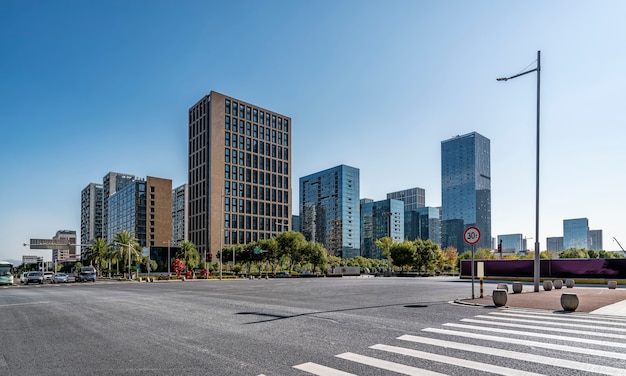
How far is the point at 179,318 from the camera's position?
12.6 metres

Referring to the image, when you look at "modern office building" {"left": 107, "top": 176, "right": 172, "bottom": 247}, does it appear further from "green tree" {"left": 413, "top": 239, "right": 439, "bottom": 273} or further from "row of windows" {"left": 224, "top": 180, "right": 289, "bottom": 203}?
"green tree" {"left": 413, "top": 239, "right": 439, "bottom": 273}

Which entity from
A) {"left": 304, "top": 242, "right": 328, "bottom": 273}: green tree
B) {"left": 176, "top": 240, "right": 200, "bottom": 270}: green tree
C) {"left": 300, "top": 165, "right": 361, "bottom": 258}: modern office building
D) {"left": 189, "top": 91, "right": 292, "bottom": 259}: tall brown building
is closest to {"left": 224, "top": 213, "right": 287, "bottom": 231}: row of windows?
{"left": 189, "top": 91, "right": 292, "bottom": 259}: tall brown building

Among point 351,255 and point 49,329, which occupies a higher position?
point 49,329

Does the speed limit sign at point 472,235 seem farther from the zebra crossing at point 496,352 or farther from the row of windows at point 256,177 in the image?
the row of windows at point 256,177

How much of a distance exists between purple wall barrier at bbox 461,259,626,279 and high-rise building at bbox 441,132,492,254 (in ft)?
499

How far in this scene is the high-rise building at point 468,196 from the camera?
7441 inches

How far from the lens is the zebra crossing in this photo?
6.39m

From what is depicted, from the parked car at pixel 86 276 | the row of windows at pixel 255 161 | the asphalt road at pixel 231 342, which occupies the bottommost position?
the parked car at pixel 86 276

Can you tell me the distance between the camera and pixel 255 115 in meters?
128

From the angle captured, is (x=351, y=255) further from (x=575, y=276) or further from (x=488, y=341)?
(x=488, y=341)

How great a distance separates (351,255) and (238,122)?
3737 inches

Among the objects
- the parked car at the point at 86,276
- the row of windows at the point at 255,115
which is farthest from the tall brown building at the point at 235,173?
the parked car at the point at 86,276

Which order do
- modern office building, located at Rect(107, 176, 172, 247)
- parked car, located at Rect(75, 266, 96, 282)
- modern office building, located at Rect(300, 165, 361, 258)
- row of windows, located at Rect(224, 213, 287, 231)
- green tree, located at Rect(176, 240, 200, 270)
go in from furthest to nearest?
modern office building, located at Rect(300, 165, 361, 258)
modern office building, located at Rect(107, 176, 172, 247)
row of windows, located at Rect(224, 213, 287, 231)
green tree, located at Rect(176, 240, 200, 270)
parked car, located at Rect(75, 266, 96, 282)

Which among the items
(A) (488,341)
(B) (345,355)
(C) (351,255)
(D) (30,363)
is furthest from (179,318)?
(C) (351,255)
